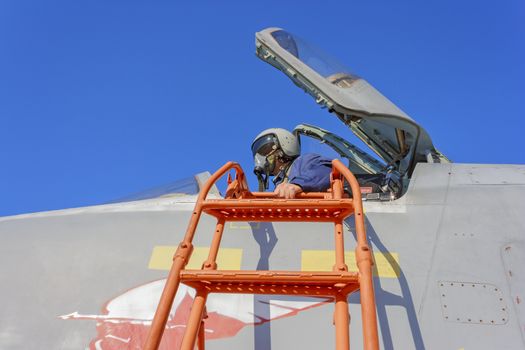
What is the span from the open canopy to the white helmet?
0.61m

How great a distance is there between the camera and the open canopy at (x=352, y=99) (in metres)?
3.87

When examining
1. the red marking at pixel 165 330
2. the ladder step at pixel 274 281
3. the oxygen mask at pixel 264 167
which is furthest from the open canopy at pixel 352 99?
the ladder step at pixel 274 281

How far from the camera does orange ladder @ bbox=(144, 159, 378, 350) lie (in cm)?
181

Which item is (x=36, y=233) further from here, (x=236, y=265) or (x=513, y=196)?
(x=513, y=196)

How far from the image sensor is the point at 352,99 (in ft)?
13.6

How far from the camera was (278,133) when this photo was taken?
16.4 feet

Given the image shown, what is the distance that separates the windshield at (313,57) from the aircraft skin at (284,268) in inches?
69.4

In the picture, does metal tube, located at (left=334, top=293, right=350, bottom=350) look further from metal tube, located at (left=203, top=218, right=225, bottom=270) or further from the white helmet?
the white helmet

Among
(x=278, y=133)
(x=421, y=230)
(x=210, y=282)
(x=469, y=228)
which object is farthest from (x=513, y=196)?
(x=278, y=133)

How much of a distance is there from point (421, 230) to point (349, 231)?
48cm

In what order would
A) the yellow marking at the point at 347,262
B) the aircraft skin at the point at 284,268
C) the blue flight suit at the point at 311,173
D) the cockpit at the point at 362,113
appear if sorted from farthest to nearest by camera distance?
the cockpit at the point at 362,113
the blue flight suit at the point at 311,173
the yellow marking at the point at 347,262
the aircraft skin at the point at 284,268

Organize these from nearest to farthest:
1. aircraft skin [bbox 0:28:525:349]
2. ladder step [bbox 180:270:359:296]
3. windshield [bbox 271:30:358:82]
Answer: ladder step [bbox 180:270:359:296] < aircraft skin [bbox 0:28:525:349] < windshield [bbox 271:30:358:82]

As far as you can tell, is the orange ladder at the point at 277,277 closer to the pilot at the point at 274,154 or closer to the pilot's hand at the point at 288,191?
the pilot's hand at the point at 288,191

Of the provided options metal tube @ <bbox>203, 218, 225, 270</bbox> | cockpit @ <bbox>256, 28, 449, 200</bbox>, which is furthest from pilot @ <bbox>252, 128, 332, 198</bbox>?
metal tube @ <bbox>203, 218, 225, 270</bbox>
